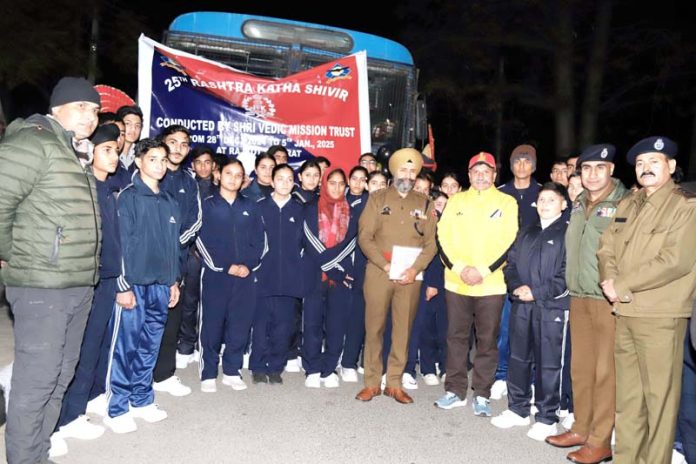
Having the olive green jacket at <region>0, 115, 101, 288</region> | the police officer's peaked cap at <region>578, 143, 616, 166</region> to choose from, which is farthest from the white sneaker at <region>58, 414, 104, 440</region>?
the police officer's peaked cap at <region>578, 143, 616, 166</region>

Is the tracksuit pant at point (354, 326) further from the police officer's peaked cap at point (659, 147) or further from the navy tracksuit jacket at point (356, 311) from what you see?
the police officer's peaked cap at point (659, 147)

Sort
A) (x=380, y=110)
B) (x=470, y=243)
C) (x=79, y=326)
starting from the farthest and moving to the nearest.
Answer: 1. (x=380, y=110)
2. (x=470, y=243)
3. (x=79, y=326)

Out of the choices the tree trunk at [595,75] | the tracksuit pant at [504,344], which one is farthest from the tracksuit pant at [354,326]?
the tree trunk at [595,75]

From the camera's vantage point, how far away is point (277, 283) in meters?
5.43

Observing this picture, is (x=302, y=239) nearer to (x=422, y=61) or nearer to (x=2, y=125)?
(x=2, y=125)

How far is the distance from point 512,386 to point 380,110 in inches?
172

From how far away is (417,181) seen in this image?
5.92 meters

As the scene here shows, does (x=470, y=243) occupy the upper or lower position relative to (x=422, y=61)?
lower

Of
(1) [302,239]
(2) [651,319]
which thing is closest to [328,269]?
(1) [302,239]

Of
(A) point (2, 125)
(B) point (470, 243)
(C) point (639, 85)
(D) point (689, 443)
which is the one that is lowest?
(D) point (689, 443)

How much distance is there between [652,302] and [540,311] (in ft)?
3.51

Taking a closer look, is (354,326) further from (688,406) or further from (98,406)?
(688,406)

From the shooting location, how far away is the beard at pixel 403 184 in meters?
5.20

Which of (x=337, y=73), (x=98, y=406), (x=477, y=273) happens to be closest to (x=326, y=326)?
(x=477, y=273)
